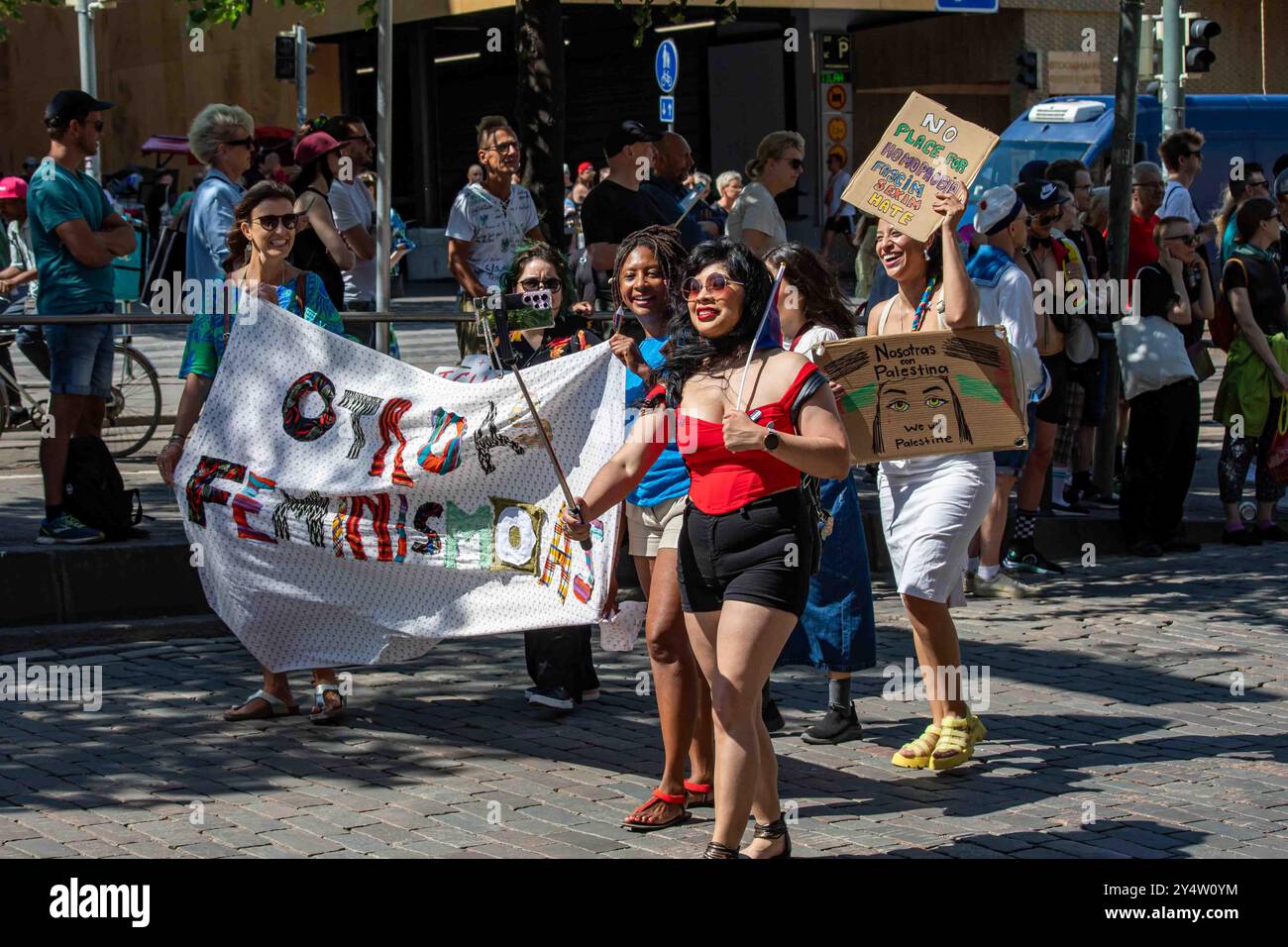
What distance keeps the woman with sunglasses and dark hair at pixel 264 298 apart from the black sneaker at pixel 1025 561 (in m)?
4.58

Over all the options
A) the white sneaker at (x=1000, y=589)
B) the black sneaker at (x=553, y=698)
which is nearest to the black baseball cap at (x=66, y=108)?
the black sneaker at (x=553, y=698)

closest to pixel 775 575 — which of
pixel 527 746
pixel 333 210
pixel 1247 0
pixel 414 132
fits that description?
pixel 527 746

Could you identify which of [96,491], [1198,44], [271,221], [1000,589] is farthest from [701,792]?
[1198,44]

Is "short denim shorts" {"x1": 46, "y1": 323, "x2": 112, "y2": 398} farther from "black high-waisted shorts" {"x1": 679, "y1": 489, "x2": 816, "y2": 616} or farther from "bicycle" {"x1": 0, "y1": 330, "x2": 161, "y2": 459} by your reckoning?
"black high-waisted shorts" {"x1": 679, "y1": 489, "x2": 816, "y2": 616}

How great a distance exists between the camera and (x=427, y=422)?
23.8ft

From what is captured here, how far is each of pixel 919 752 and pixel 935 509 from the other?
874 mm

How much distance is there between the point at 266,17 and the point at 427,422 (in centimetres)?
2824

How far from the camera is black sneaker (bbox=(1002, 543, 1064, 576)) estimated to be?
35.1 feet

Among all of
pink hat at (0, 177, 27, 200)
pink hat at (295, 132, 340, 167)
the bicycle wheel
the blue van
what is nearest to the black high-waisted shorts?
pink hat at (295, 132, 340, 167)

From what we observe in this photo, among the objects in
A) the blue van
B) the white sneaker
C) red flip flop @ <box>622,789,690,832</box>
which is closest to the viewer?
red flip flop @ <box>622,789,690,832</box>

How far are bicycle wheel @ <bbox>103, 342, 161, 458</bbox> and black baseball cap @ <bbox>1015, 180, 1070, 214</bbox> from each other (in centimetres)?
571

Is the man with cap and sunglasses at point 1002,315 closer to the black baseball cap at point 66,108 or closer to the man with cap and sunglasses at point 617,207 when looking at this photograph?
the man with cap and sunglasses at point 617,207

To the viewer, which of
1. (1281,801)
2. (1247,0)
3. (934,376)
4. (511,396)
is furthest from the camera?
(1247,0)
